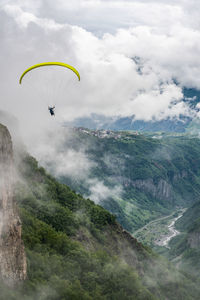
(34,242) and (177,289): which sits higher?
(177,289)

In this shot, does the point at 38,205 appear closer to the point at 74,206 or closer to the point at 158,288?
the point at 74,206

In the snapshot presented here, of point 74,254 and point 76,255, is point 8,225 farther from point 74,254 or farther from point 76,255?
point 76,255

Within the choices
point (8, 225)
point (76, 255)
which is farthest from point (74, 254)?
point (8, 225)

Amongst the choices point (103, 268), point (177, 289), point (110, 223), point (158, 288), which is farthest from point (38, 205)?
point (177, 289)

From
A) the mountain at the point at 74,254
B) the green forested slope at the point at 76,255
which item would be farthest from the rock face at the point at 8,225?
the green forested slope at the point at 76,255

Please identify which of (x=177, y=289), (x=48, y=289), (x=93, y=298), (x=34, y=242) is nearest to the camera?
(x=48, y=289)

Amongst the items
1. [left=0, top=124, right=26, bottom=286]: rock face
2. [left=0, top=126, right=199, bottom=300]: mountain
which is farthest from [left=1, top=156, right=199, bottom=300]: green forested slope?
[left=0, top=124, right=26, bottom=286]: rock face

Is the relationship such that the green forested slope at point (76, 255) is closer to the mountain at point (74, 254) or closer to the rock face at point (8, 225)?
the mountain at point (74, 254)

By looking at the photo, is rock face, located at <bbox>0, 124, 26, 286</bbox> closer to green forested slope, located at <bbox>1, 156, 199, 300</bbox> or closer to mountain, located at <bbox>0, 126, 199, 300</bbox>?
mountain, located at <bbox>0, 126, 199, 300</bbox>
